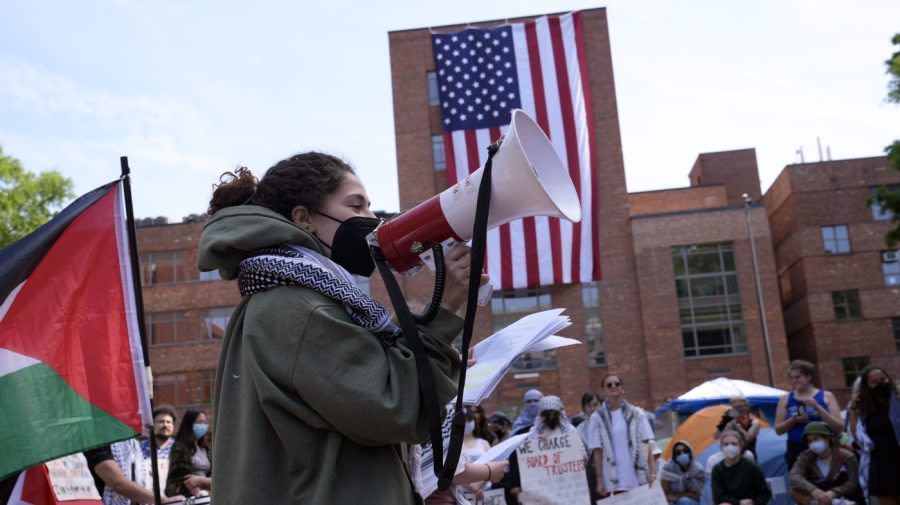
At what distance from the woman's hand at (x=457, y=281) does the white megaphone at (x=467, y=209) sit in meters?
0.06

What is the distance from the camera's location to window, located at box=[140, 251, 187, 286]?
177ft

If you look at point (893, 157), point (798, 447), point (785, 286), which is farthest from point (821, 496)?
point (785, 286)

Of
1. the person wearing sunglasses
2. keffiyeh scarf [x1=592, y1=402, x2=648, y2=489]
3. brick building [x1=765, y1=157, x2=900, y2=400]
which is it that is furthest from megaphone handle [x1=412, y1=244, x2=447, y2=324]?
brick building [x1=765, y1=157, x2=900, y2=400]

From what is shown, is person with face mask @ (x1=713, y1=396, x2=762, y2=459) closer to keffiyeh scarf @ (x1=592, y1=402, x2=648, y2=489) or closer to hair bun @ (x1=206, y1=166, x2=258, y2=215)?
keffiyeh scarf @ (x1=592, y1=402, x2=648, y2=489)

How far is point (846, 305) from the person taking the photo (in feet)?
172

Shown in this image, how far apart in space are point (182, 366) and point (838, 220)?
3729cm

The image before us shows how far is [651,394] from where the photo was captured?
47.7m

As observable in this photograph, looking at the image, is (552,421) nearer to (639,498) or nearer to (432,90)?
(639,498)

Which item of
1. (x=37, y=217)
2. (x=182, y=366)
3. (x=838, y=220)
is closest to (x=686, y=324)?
(x=838, y=220)

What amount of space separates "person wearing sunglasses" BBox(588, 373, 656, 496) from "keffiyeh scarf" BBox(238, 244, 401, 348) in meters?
A: 8.00

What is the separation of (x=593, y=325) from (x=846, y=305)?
1470 cm

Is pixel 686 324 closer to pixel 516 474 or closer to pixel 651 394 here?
pixel 651 394

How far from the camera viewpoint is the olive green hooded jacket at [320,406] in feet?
6.98

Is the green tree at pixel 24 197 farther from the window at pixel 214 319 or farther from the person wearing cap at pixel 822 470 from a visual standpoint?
the person wearing cap at pixel 822 470
